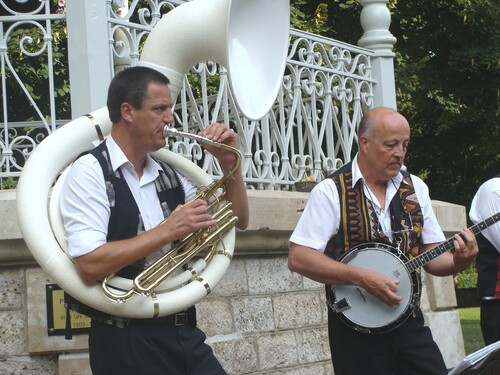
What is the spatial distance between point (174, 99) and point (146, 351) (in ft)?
3.89

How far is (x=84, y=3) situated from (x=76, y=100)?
0.52 meters

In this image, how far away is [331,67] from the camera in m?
7.16

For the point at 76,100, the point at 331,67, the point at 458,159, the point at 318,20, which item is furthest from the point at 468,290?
the point at 76,100

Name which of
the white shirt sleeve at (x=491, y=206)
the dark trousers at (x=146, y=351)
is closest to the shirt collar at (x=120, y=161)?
the dark trousers at (x=146, y=351)

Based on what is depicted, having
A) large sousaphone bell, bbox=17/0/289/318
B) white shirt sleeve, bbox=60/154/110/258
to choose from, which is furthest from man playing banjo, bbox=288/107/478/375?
white shirt sleeve, bbox=60/154/110/258

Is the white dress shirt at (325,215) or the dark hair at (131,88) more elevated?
the dark hair at (131,88)

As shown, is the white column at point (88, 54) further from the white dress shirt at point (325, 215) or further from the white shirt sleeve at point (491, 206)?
the white shirt sleeve at point (491, 206)

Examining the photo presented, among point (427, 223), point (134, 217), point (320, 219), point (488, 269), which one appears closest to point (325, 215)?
point (320, 219)

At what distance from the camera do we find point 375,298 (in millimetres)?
4555

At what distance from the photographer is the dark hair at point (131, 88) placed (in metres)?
3.91

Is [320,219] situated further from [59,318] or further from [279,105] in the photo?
[279,105]

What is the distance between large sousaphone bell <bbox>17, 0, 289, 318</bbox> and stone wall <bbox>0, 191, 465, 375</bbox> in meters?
1.09

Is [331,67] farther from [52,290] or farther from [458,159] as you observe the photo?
[458,159]

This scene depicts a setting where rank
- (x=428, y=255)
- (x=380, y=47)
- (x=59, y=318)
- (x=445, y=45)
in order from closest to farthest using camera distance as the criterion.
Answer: (x=428, y=255) → (x=59, y=318) → (x=380, y=47) → (x=445, y=45)
